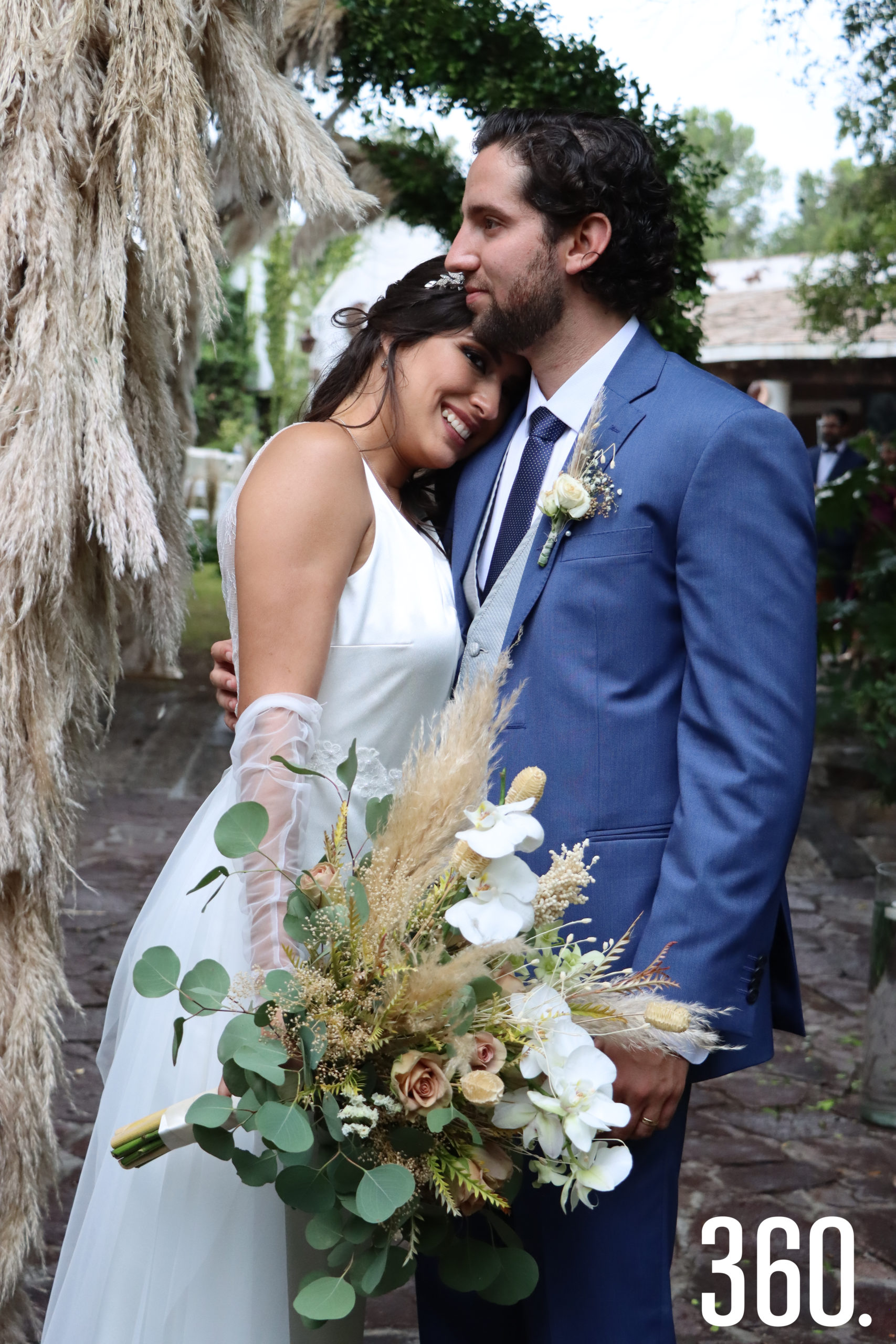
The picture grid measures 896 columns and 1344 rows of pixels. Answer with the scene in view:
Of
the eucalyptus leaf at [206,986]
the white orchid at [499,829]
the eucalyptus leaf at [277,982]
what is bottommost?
the eucalyptus leaf at [206,986]

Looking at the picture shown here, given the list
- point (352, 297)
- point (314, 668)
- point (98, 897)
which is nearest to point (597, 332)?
point (314, 668)

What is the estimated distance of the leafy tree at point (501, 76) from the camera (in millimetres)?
4996

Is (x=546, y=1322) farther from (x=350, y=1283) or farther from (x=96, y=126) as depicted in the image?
(x=96, y=126)

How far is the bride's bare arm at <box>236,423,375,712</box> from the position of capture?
1.90 m

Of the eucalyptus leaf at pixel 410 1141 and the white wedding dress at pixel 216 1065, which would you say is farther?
the white wedding dress at pixel 216 1065

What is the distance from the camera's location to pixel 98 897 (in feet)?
19.4

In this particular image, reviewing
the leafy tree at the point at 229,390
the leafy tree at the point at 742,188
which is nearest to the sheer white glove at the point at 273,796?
the leafy tree at the point at 229,390

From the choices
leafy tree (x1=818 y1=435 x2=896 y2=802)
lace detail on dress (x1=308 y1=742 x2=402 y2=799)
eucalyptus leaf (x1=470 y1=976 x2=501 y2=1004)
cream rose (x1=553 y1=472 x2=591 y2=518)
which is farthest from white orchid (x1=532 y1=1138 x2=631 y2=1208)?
leafy tree (x1=818 y1=435 x2=896 y2=802)

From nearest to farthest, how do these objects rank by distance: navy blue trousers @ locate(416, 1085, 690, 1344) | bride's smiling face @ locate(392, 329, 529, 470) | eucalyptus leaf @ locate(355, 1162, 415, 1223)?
eucalyptus leaf @ locate(355, 1162, 415, 1223), navy blue trousers @ locate(416, 1085, 690, 1344), bride's smiling face @ locate(392, 329, 529, 470)

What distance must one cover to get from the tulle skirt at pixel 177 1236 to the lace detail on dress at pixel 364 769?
0.81ft

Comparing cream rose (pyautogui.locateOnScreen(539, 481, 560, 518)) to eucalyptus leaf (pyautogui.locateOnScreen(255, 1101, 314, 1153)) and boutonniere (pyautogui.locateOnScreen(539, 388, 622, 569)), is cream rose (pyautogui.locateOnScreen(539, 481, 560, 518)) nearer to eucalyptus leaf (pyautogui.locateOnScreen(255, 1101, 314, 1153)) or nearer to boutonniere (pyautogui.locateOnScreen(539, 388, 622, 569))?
boutonniere (pyautogui.locateOnScreen(539, 388, 622, 569))

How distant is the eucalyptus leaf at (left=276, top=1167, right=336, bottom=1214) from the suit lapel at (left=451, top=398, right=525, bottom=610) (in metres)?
1.08

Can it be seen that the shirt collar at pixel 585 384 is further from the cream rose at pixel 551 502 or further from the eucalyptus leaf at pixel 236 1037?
the eucalyptus leaf at pixel 236 1037

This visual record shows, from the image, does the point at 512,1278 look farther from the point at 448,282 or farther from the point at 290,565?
the point at 448,282
